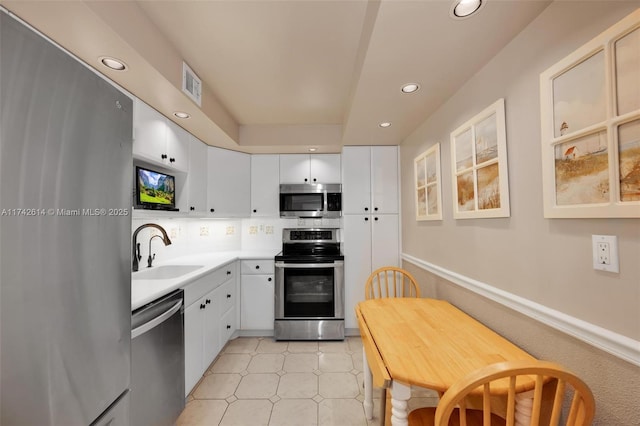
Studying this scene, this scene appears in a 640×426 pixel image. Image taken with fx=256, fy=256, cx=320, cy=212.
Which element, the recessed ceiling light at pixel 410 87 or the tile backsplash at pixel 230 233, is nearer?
the recessed ceiling light at pixel 410 87

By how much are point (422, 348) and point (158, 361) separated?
1443 millimetres

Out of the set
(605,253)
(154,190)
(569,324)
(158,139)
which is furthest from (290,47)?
(569,324)

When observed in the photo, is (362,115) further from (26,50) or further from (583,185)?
(26,50)

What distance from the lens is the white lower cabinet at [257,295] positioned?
3.05 meters

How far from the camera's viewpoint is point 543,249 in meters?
1.13

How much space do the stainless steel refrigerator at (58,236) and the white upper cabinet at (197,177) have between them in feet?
5.54

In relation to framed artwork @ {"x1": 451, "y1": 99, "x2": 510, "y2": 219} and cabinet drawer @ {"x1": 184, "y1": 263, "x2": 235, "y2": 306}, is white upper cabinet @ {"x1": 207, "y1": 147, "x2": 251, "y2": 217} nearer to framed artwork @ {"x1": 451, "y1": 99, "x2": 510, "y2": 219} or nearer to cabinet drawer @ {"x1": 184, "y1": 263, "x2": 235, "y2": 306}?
cabinet drawer @ {"x1": 184, "y1": 263, "x2": 235, "y2": 306}

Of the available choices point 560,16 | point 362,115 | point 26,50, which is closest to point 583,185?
point 560,16

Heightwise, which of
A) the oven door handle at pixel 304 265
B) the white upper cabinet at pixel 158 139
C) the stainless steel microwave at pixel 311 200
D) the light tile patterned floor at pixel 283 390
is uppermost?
the white upper cabinet at pixel 158 139

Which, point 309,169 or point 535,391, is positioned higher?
point 309,169

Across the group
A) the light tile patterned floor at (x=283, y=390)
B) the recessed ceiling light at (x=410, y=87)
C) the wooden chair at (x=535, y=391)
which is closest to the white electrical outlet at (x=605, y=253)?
the wooden chair at (x=535, y=391)

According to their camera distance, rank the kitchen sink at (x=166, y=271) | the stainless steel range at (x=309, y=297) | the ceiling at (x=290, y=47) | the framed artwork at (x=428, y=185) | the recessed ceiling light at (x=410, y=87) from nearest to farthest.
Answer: the ceiling at (x=290, y=47) → the recessed ceiling light at (x=410, y=87) → the framed artwork at (x=428, y=185) → the kitchen sink at (x=166, y=271) → the stainless steel range at (x=309, y=297)

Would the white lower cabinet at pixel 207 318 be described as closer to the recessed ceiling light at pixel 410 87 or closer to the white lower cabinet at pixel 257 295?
the white lower cabinet at pixel 257 295

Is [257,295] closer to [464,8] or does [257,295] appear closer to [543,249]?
[543,249]
